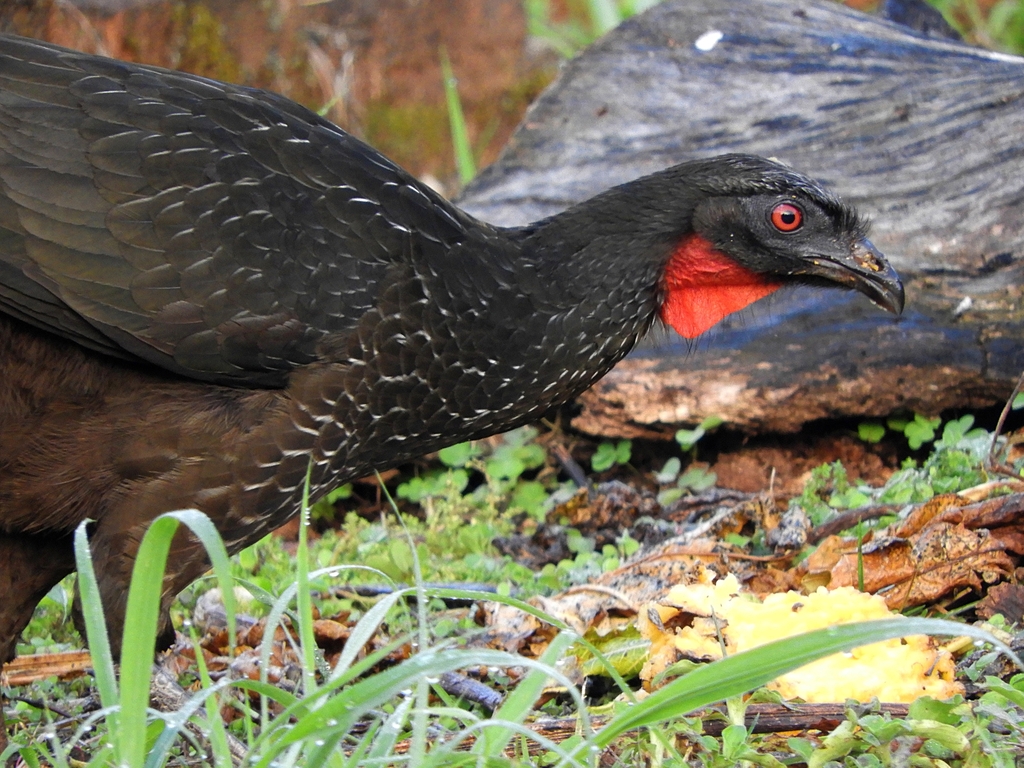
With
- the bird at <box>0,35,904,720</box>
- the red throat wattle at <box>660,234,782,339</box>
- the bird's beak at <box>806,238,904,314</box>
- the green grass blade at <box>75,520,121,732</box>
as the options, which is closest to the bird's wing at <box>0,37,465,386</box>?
the bird at <box>0,35,904,720</box>

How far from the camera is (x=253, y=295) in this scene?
2.97 metres

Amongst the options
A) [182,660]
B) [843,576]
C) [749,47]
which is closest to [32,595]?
[182,660]

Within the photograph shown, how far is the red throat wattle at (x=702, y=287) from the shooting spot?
3.31 meters

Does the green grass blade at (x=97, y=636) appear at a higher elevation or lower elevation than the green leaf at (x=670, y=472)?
higher

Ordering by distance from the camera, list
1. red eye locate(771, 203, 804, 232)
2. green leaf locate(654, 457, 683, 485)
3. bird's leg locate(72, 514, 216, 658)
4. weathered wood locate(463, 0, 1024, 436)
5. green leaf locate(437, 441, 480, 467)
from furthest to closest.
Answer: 1. green leaf locate(437, 441, 480, 467)
2. green leaf locate(654, 457, 683, 485)
3. weathered wood locate(463, 0, 1024, 436)
4. red eye locate(771, 203, 804, 232)
5. bird's leg locate(72, 514, 216, 658)

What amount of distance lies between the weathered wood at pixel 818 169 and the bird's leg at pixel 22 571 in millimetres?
Result: 2046

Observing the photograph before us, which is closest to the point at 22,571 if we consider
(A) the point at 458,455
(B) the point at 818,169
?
(A) the point at 458,455

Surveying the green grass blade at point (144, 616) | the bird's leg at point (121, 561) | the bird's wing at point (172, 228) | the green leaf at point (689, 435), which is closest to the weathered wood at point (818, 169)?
the green leaf at point (689, 435)

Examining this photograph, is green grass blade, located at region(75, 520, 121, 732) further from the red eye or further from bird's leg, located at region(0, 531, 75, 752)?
the red eye

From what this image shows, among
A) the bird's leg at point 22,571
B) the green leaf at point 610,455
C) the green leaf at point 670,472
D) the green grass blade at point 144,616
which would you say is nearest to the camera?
the green grass blade at point 144,616

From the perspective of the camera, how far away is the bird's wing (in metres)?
2.89

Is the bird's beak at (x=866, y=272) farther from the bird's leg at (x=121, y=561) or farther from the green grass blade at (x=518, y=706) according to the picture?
the bird's leg at (x=121, y=561)

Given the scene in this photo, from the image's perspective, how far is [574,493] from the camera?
4426mm

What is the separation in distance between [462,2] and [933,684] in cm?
626
